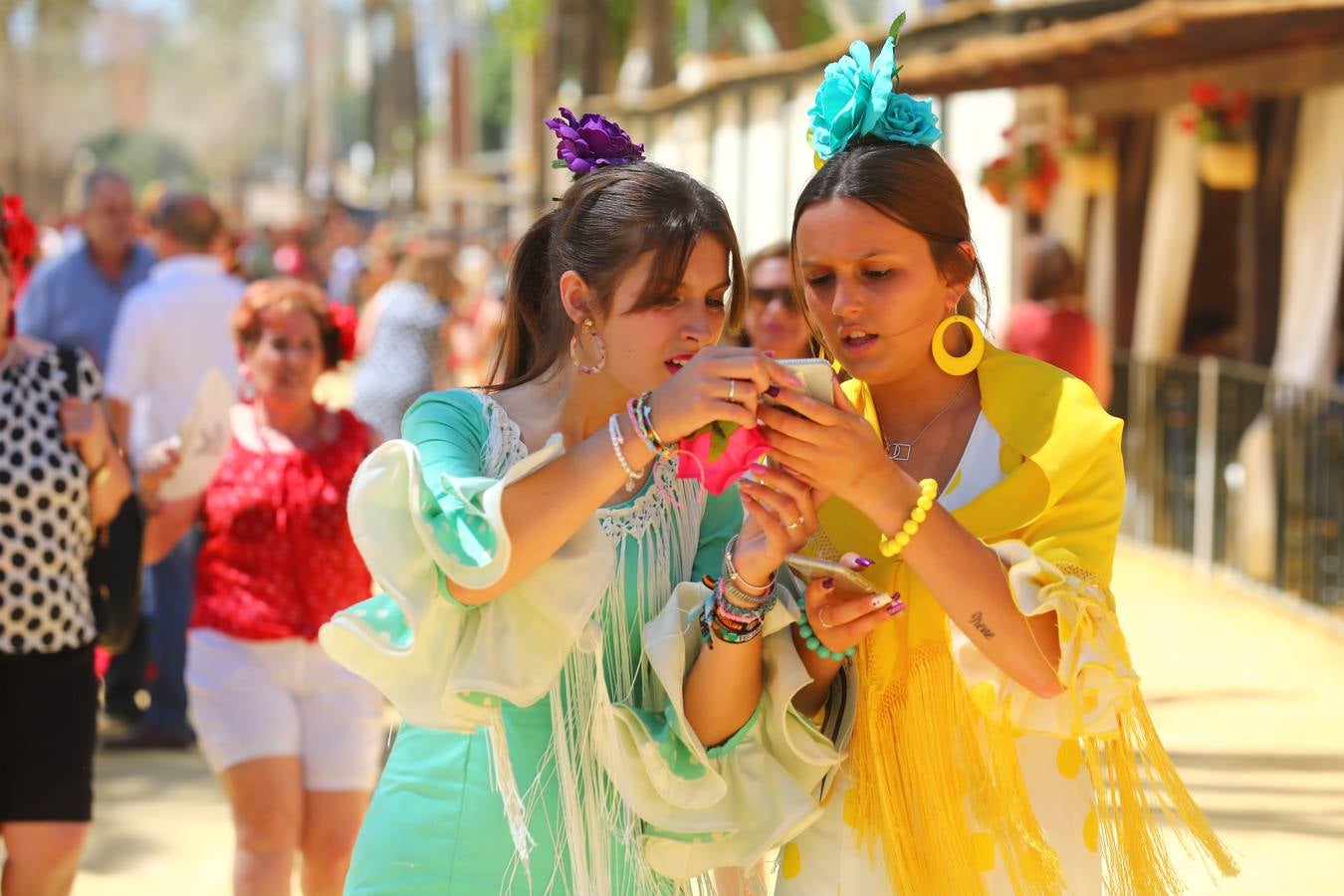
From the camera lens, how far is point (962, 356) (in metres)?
2.79

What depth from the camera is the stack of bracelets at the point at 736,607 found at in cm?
262

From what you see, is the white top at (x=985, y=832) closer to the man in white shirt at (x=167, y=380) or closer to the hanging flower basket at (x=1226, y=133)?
the man in white shirt at (x=167, y=380)

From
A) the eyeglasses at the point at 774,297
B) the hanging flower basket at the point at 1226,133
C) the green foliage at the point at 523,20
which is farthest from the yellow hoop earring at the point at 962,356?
the green foliage at the point at 523,20

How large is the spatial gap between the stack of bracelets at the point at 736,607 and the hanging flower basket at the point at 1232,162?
9.19m

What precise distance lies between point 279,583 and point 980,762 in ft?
8.69

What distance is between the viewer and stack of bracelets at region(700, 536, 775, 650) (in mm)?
2623

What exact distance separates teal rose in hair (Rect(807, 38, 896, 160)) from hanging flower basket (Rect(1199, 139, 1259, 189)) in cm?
876

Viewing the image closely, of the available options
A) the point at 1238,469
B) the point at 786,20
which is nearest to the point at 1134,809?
the point at 1238,469

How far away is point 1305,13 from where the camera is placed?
8.69 meters

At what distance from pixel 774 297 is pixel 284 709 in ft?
6.76

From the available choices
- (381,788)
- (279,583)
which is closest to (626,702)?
(381,788)

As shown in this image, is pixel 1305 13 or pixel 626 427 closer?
pixel 626 427

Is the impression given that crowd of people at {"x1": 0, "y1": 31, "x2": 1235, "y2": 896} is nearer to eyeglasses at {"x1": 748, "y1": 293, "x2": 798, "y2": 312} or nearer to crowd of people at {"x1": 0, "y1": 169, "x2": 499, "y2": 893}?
crowd of people at {"x1": 0, "y1": 169, "x2": 499, "y2": 893}

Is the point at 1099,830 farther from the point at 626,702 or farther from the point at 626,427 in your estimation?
the point at 626,427
